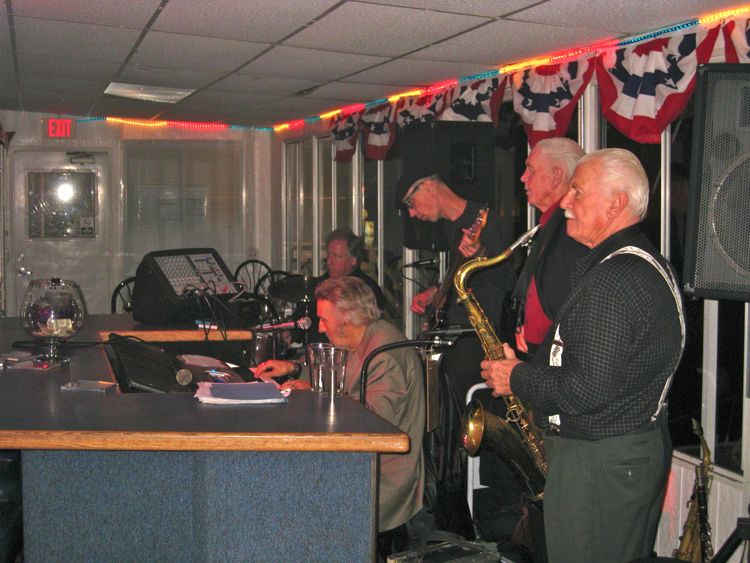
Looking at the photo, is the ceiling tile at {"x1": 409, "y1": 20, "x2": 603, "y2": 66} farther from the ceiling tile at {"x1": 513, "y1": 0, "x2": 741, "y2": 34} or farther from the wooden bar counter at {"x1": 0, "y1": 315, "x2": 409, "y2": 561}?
the wooden bar counter at {"x1": 0, "y1": 315, "x2": 409, "y2": 561}

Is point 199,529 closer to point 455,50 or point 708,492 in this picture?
point 708,492

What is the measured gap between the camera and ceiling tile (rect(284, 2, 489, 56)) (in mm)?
4096

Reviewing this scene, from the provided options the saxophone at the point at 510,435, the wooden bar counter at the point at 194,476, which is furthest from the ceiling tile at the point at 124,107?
the wooden bar counter at the point at 194,476

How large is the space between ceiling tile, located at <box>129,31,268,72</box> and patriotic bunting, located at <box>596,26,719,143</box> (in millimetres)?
1974

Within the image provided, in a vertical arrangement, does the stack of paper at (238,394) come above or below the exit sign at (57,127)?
below

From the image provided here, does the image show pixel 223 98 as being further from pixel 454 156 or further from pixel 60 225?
pixel 60 225

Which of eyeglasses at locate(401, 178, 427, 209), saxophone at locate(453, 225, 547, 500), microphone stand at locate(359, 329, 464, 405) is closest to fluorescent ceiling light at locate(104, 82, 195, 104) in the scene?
eyeglasses at locate(401, 178, 427, 209)

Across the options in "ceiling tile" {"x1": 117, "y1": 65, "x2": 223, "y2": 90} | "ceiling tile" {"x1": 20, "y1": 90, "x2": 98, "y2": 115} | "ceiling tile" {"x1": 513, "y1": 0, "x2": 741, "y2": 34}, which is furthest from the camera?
"ceiling tile" {"x1": 20, "y1": 90, "x2": 98, "y2": 115}

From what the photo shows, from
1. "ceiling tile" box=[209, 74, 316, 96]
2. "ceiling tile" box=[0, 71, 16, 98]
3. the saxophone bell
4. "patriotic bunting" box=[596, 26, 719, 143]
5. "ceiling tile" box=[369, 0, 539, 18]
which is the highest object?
"ceiling tile" box=[0, 71, 16, 98]

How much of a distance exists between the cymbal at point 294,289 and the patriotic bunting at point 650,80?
75.5 inches

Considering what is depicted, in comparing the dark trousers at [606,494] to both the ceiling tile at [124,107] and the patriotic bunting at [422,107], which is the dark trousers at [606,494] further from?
the ceiling tile at [124,107]

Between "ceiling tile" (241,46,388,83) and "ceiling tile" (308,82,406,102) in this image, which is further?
"ceiling tile" (308,82,406,102)

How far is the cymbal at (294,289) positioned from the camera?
4.95 m

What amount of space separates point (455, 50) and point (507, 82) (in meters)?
0.53
